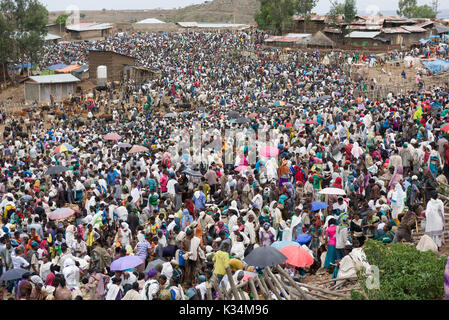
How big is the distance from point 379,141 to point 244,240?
776 cm

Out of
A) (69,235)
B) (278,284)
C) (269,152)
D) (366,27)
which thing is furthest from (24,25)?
(278,284)

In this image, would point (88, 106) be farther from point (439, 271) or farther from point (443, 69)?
point (439, 271)

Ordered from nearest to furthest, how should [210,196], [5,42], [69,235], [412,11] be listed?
[69,235]
[210,196]
[5,42]
[412,11]

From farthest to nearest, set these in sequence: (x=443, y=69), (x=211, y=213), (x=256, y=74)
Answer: (x=256, y=74) < (x=443, y=69) < (x=211, y=213)

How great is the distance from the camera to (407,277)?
719cm

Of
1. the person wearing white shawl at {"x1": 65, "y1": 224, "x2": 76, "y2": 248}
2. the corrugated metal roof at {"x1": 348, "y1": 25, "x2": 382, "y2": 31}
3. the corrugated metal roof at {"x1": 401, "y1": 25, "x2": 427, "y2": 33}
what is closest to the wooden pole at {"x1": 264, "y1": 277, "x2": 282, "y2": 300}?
the person wearing white shawl at {"x1": 65, "y1": 224, "x2": 76, "y2": 248}

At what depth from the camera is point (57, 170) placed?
14500 millimetres

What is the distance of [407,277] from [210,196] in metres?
6.74

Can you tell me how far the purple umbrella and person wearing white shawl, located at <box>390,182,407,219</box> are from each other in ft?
16.3

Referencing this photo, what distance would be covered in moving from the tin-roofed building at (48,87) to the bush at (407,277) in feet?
102

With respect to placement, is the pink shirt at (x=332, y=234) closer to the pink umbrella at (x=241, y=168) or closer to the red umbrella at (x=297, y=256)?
the red umbrella at (x=297, y=256)

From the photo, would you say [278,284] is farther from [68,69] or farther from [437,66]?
[68,69]
